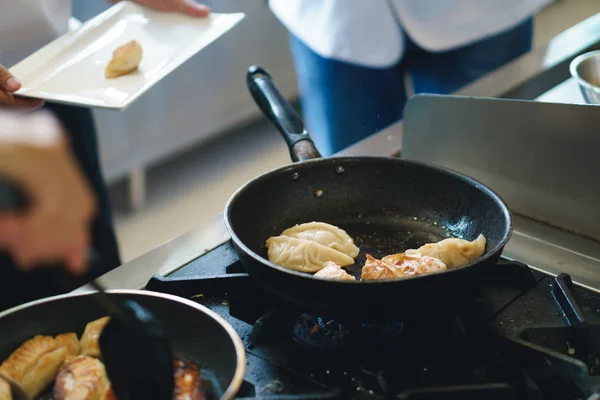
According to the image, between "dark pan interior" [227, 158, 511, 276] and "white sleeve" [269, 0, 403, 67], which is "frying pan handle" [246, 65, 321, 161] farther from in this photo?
"white sleeve" [269, 0, 403, 67]

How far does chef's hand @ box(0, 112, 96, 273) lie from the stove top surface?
320 millimetres

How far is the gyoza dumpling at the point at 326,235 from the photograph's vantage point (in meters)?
1.02

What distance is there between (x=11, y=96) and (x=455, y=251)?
864 mm

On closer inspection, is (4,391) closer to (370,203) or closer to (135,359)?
(135,359)

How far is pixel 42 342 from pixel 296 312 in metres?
0.30

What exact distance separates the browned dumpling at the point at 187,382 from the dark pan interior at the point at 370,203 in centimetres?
30

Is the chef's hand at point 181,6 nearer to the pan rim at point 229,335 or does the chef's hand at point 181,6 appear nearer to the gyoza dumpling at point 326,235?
the gyoza dumpling at point 326,235

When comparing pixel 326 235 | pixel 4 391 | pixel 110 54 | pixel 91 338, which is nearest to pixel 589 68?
pixel 326 235

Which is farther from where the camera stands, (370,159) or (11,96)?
(11,96)

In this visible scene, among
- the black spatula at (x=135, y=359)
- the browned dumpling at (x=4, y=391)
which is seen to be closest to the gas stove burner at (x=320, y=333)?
the black spatula at (x=135, y=359)

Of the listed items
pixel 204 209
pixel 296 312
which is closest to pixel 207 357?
pixel 296 312

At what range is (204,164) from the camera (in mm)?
3117

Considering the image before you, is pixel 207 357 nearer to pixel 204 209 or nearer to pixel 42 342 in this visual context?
pixel 42 342

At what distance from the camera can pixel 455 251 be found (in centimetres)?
95
